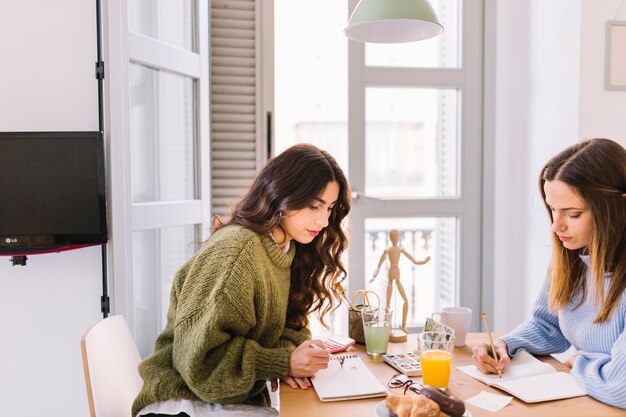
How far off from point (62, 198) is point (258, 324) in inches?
39.0

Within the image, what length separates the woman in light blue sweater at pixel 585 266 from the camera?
1299 mm

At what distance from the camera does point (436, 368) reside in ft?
4.03

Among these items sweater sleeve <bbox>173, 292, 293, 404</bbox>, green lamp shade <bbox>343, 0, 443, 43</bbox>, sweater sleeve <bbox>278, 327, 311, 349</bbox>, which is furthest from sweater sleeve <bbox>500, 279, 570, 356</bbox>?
green lamp shade <bbox>343, 0, 443, 43</bbox>

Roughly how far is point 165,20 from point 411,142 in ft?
4.51

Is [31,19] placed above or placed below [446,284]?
above

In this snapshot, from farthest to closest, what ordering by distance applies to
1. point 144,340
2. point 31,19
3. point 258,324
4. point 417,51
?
point 417,51
point 144,340
point 31,19
point 258,324

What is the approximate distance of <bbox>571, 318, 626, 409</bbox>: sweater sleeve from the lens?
1.12 metres

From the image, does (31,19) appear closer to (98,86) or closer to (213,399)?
(98,86)

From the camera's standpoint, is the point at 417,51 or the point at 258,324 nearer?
the point at 258,324

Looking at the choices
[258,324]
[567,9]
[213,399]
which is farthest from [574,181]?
[567,9]

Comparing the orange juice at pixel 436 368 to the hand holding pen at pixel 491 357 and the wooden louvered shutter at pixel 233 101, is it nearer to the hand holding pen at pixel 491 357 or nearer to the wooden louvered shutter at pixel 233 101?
the hand holding pen at pixel 491 357

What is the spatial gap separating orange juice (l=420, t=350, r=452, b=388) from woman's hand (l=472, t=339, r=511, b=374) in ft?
0.45

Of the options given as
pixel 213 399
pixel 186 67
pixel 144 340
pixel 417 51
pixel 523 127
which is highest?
pixel 417 51

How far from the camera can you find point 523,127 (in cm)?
262
